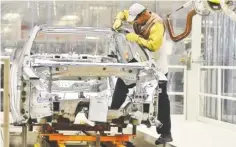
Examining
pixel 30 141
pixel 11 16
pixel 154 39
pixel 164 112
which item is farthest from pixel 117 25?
pixel 11 16

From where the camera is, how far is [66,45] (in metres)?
10.5

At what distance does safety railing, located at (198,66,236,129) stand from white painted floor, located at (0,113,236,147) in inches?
8.6

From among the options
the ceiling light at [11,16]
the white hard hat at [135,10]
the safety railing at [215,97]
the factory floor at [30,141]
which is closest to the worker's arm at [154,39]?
the white hard hat at [135,10]

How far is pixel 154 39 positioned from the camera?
536cm

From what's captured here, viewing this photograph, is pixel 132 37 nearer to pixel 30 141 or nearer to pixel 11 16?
pixel 30 141

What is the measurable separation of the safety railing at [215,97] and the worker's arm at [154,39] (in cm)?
290

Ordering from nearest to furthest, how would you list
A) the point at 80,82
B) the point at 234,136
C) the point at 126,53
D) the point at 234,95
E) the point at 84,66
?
1. the point at 84,66
2. the point at 126,53
3. the point at 80,82
4. the point at 234,136
5. the point at 234,95

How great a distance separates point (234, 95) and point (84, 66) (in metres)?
3.89

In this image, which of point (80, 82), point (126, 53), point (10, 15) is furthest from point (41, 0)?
point (126, 53)

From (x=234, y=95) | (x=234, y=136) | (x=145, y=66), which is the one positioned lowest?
(x=234, y=136)

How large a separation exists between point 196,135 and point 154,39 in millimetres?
2144

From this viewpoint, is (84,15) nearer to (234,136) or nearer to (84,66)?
(234,136)

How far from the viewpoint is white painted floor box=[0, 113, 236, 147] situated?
19.8 feet

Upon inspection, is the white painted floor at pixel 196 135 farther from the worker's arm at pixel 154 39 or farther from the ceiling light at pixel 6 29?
the ceiling light at pixel 6 29
